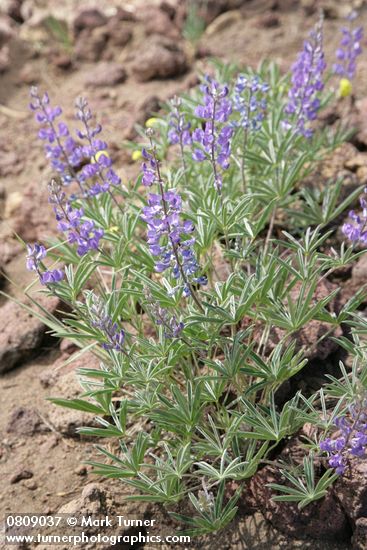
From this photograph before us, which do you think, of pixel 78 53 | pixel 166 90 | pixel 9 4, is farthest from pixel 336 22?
pixel 9 4

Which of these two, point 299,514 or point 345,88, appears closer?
point 299,514

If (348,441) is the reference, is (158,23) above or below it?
above

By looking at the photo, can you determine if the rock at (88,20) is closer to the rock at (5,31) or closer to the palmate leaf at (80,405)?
the rock at (5,31)

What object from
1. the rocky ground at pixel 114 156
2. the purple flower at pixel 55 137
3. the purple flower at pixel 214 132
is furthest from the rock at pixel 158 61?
the purple flower at pixel 214 132

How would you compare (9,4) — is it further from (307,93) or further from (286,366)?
(286,366)

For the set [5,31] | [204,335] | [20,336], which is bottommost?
[20,336]

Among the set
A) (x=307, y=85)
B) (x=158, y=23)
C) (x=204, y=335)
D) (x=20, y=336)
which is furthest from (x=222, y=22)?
(x=204, y=335)

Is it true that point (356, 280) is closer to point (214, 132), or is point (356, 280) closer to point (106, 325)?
point (214, 132)
